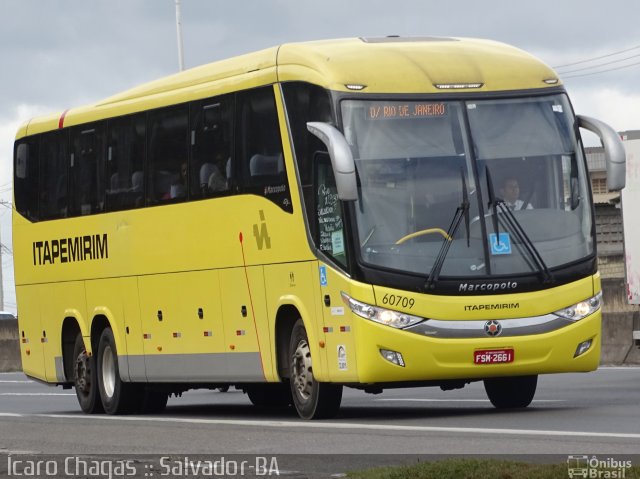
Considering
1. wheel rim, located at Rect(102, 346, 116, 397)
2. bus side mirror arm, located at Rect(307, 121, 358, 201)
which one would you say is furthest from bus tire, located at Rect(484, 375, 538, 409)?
wheel rim, located at Rect(102, 346, 116, 397)

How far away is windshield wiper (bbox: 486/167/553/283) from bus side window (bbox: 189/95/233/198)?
343 centimetres

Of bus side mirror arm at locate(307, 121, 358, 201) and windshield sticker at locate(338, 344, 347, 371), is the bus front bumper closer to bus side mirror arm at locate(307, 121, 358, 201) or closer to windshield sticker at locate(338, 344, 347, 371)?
windshield sticker at locate(338, 344, 347, 371)

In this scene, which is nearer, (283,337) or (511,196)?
(511,196)

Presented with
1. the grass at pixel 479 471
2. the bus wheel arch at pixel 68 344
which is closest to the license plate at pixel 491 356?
the grass at pixel 479 471

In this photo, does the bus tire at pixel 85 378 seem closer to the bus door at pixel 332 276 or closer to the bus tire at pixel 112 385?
the bus tire at pixel 112 385

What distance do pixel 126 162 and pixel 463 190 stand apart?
598 cm

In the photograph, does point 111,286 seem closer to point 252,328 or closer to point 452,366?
point 252,328

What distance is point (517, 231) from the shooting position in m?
17.5

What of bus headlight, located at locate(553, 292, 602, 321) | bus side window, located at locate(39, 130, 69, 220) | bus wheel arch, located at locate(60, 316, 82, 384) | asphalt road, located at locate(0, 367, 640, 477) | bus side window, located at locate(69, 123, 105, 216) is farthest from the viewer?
bus wheel arch, located at locate(60, 316, 82, 384)

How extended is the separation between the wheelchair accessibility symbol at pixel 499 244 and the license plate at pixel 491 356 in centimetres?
91

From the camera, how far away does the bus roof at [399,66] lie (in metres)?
17.9

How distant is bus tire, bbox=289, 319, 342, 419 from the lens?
18188mm

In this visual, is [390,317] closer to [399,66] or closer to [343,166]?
[343,166]

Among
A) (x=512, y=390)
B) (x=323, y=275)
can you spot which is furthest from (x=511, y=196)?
(x=512, y=390)
